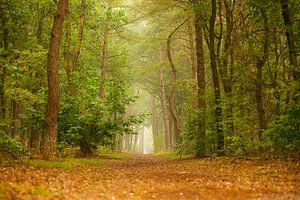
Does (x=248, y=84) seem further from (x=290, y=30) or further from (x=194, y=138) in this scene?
(x=290, y=30)

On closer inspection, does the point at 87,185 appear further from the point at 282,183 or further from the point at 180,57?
the point at 180,57

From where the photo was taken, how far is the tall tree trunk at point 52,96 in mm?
14898

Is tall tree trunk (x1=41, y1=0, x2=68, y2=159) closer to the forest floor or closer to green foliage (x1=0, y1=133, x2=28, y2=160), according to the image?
green foliage (x1=0, y1=133, x2=28, y2=160)

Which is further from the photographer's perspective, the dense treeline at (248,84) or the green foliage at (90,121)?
the green foliage at (90,121)

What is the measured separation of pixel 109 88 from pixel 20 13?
6.73m

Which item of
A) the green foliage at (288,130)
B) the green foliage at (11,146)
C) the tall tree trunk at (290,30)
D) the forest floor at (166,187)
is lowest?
the forest floor at (166,187)

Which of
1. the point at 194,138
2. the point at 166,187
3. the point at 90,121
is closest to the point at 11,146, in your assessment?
the point at 166,187

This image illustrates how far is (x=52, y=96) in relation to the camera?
599 inches

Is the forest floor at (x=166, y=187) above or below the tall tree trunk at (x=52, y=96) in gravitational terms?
below

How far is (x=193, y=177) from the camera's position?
11148mm

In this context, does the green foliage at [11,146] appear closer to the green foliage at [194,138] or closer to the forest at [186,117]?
the forest at [186,117]

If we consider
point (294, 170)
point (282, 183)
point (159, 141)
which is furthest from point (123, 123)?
point (159, 141)

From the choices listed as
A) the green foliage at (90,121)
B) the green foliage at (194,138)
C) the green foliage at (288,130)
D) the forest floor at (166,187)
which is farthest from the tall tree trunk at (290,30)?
the green foliage at (90,121)

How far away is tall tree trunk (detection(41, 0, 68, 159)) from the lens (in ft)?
48.9
